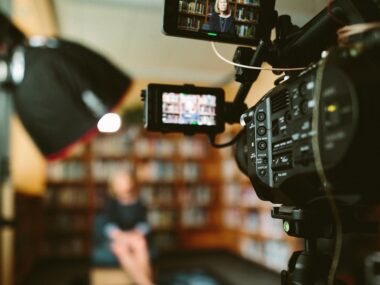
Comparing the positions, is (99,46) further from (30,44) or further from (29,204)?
(30,44)

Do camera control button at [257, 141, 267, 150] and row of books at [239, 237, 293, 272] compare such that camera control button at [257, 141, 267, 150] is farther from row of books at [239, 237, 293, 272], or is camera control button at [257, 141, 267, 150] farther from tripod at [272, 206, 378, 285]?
row of books at [239, 237, 293, 272]

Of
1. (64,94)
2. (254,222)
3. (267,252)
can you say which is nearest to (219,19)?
(64,94)

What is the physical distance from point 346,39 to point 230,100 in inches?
13.4

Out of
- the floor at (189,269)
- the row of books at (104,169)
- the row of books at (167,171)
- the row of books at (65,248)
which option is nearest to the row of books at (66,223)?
the row of books at (65,248)

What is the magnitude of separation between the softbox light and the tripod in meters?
0.79

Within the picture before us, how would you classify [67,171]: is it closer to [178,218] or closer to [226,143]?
[178,218]

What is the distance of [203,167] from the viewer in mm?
5062

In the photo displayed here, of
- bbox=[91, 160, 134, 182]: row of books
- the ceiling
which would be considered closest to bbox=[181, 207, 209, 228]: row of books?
bbox=[91, 160, 134, 182]: row of books

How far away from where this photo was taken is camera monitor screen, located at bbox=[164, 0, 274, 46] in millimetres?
641

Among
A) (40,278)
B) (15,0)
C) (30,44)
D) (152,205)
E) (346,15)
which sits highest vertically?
(15,0)

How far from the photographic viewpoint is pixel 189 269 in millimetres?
3938

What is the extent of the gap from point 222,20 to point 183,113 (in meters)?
0.21

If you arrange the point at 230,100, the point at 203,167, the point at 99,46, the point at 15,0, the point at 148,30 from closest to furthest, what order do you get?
1. the point at 230,100
2. the point at 15,0
3. the point at 148,30
4. the point at 99,46
5. the point at 203,167

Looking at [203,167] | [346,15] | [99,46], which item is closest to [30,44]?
[346,15]
